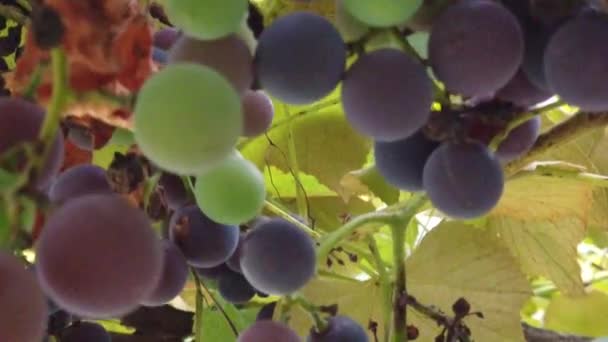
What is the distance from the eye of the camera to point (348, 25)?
337 mm

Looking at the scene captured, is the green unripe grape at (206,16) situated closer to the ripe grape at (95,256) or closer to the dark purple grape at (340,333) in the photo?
the ripe grape at (95,256)

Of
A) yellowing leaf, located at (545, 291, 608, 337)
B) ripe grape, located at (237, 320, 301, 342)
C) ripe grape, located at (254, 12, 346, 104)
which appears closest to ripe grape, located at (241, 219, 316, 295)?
ripe grape, located at (237, 320, 301, 342)

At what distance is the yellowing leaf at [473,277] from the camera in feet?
2.08

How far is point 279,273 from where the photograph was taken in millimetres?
413

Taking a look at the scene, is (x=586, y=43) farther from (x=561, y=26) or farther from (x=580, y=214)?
(x=580, y=214)

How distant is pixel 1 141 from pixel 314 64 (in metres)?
0.11

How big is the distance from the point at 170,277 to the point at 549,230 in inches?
15.9

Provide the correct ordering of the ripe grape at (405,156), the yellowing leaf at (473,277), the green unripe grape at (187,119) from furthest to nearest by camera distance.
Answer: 1. the yellowing leaf at (473,277)
2. the ripe grape at (405,156)
3. the green unripe grape at (187,119)

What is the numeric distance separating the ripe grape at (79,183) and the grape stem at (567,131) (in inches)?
8.4

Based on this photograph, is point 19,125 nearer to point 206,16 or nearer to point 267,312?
point 206,16

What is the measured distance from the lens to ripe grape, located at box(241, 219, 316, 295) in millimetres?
414

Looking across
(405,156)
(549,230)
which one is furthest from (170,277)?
(549,230)

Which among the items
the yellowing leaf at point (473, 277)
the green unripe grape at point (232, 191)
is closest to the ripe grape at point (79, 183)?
the green unripe grape at point (232, 191)

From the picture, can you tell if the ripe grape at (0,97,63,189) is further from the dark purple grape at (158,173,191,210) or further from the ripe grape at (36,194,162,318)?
the dark purple grape at (158,173,191,210)
